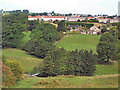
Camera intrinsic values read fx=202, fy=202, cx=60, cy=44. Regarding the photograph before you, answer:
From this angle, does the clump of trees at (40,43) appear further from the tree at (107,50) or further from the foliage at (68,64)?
the foliage at (68,64)

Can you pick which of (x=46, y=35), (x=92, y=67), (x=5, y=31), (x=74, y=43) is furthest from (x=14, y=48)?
(x=92, y=67)

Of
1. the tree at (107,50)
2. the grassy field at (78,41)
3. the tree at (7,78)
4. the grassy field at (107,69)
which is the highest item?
the tree at (7,78)

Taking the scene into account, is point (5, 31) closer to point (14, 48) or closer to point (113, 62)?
point (14, 48)

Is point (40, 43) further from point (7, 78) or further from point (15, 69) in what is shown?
point (7, 78)

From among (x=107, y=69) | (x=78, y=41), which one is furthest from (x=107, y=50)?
(x=78, y=41)

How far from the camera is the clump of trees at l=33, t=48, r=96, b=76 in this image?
28956 mm

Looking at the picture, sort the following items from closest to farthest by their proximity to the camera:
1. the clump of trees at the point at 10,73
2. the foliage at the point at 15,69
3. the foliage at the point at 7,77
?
1. the foliage at the point at 7,77
2. the clump of trees at the point at 10,73
3. the foliage at the point at 15,69

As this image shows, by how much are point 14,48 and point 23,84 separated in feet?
127

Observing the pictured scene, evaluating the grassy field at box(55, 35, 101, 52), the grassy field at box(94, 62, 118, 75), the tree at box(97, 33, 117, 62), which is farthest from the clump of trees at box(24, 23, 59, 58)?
the grassy field at box(94, 62, 118, 75)

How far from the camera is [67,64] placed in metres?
30.0

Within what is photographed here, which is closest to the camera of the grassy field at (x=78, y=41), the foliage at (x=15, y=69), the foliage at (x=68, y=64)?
the foliage at (x=15, y=69)

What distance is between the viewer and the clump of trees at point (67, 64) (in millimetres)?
28956

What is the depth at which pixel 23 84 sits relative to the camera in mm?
20484

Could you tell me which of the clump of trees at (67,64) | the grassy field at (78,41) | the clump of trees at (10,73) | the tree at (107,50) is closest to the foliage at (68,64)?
the clump of trees at (67,64)
